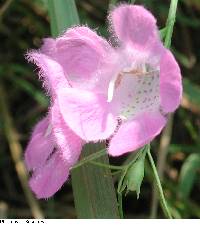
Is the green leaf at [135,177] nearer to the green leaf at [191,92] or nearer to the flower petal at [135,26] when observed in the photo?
the flower petal at [135,26]

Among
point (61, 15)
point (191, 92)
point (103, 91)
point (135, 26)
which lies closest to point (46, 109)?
point (191, 92)

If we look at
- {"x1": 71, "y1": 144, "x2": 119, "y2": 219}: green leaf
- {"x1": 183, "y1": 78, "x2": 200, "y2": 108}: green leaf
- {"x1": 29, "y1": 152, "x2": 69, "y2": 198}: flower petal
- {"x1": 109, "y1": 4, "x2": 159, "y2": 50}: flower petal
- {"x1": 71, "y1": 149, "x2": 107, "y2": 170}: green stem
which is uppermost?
{"x1": 109, "y1": 4, "x2": 159, "y2": 50}: flower petal

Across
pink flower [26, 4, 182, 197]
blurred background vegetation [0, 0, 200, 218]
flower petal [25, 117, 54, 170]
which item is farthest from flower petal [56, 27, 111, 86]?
blurred background vegetation [0, 0, 200, 218]

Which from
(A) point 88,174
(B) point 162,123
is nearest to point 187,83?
(A) point 88,174

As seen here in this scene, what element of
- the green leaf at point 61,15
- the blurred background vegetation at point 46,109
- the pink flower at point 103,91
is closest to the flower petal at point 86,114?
the pink flower at point 103,91

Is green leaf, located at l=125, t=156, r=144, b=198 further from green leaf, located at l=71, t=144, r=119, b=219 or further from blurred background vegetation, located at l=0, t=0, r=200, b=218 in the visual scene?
blurred background vegetation, located at l=0, t=0, r=200, b=218
